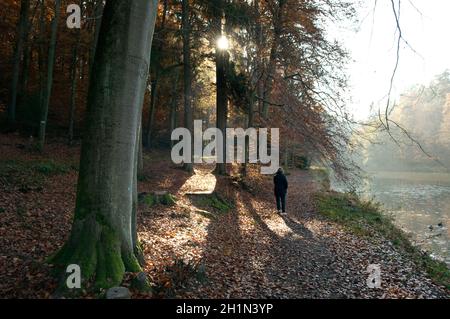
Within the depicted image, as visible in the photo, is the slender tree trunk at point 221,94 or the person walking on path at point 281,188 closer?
the person walking on path at point 281,188

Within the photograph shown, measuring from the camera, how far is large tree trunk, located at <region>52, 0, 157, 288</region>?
5008 millimetres

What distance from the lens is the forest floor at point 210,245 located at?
5.72 m

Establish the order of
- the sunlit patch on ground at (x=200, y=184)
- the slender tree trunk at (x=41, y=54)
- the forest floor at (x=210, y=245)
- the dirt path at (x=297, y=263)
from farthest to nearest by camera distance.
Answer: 1. the slender tree trunk at (x=41, y=54)
2. the sunlit patch on ground at (x=200, y=184)
3. the dirt path at (x=297, y=263)
4. the forest floor at (x=210, y=245)

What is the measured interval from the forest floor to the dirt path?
0.02 metres

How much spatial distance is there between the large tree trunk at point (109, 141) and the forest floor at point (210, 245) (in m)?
0.50

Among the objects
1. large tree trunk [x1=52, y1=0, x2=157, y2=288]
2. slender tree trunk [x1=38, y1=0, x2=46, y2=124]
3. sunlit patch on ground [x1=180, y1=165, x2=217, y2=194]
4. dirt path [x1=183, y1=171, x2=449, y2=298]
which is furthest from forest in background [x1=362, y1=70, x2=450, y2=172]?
large tree trunk [x1=52, y1=0, x2=157, y2=288]

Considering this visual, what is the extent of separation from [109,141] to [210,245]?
4261mm

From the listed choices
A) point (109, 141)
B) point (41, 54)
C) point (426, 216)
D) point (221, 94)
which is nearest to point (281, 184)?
point (221, 94)

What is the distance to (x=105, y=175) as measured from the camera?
5066mm

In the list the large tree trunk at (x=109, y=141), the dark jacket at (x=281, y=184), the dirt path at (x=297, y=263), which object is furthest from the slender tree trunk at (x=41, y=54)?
the large tree trunk at (x=109, y=141)

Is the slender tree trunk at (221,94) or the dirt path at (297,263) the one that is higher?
the slender tree trunk at (221,94)

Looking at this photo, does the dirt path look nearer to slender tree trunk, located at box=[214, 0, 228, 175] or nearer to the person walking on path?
the person walking on path

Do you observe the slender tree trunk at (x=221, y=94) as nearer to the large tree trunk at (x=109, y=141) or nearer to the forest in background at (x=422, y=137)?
the large tree trunk at (x=109, y=141)
